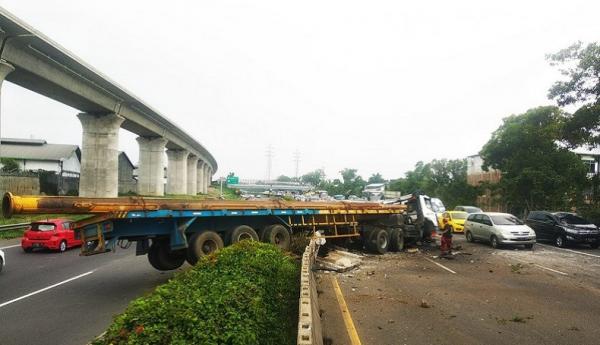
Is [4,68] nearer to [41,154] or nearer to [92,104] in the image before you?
[92,104]

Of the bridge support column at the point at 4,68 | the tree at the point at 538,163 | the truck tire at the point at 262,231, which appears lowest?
the truck tire at the point at 262,231

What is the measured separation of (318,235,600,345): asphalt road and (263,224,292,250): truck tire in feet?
5.74

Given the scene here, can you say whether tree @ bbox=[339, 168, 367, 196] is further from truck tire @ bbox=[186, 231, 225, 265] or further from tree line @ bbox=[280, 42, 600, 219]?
truck tire @ bbox=[186, 231, 225, 265]

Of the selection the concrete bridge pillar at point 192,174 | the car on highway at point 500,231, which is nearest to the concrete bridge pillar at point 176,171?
the concrete bridge pillar at point 192,174

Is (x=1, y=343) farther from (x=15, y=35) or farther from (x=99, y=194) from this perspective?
(x=99, y=194)

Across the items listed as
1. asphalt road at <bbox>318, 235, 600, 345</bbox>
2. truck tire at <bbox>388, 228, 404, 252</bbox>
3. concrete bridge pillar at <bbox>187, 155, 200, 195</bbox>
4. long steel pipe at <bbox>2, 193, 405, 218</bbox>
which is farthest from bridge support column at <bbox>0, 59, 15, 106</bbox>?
concrete bridge pillar at <bbox>187, 155, 200, 195</bbox>

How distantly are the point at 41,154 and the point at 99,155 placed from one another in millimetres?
32541

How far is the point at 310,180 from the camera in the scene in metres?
192

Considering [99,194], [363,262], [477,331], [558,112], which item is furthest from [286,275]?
[558,112]

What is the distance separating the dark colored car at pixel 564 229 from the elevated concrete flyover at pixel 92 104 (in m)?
26.2

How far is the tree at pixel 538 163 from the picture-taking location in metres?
28.2

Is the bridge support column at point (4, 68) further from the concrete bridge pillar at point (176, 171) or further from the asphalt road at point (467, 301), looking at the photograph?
the concrete bridge pillar at point (176, 171)

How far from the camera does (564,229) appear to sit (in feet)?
64.8

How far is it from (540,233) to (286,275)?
18576 mm
